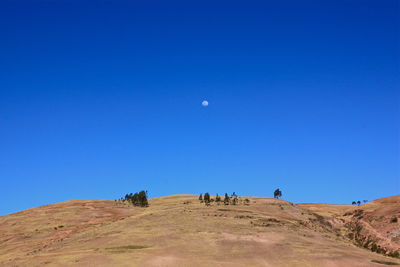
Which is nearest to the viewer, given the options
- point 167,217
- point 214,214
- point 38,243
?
point 38,243

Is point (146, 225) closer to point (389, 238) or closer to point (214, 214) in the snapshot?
point (214, 214)

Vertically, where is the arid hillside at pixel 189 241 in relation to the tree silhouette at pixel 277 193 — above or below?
below

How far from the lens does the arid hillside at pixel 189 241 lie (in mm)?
29172

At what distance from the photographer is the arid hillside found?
95.7 ft

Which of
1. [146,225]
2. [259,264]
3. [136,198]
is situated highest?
[136,198]

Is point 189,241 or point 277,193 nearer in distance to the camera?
point 189,241

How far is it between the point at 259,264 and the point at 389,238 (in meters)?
40.9

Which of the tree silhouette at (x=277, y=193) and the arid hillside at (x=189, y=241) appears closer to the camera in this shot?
the arid hillside at (x=189, y=241)

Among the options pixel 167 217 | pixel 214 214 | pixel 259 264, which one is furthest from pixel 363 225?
pixel 259 264

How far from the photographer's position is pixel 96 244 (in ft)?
120

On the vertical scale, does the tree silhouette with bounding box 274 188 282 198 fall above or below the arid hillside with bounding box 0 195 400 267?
above

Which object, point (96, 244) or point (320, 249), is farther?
point (96, 244)

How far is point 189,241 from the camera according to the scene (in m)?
36.7

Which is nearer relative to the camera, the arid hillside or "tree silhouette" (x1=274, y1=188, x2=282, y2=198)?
the arid hillside
